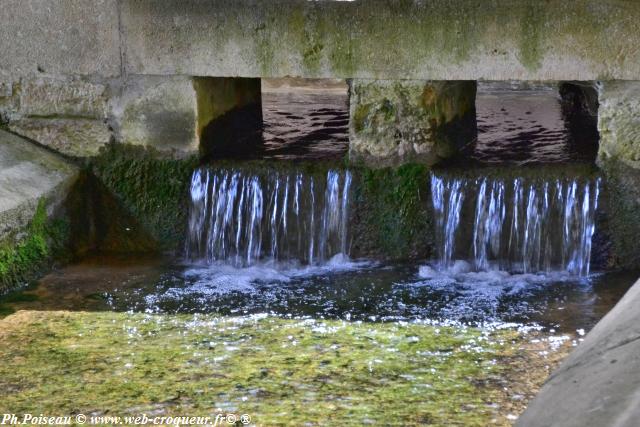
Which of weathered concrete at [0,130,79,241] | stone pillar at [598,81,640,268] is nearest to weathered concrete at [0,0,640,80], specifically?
stone pillar at [598,81,640,268]

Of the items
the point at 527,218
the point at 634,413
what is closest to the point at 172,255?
the point at 527,218

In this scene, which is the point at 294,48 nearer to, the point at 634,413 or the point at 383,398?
the point at 383,398

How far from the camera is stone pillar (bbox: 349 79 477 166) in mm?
5672

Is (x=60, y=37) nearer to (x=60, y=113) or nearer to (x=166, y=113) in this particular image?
(x=60, y=113)

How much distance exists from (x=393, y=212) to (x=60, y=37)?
224cm

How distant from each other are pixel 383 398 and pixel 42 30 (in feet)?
11.4

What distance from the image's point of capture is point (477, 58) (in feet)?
17.9

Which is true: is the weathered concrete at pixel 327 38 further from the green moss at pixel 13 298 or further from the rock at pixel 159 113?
the green moss at pixel 13 298

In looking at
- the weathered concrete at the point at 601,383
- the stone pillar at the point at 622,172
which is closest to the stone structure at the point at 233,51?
the stone pillar at the point at 622,172

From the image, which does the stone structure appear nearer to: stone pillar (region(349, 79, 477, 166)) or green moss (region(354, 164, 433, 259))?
stone pillar (region(349, 79, 477, 166))

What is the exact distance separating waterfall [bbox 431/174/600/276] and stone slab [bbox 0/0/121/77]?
209cm

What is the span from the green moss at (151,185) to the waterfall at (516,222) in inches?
60.0

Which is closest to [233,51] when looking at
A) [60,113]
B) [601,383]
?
[60,113]

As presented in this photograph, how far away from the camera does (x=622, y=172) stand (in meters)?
5.43
